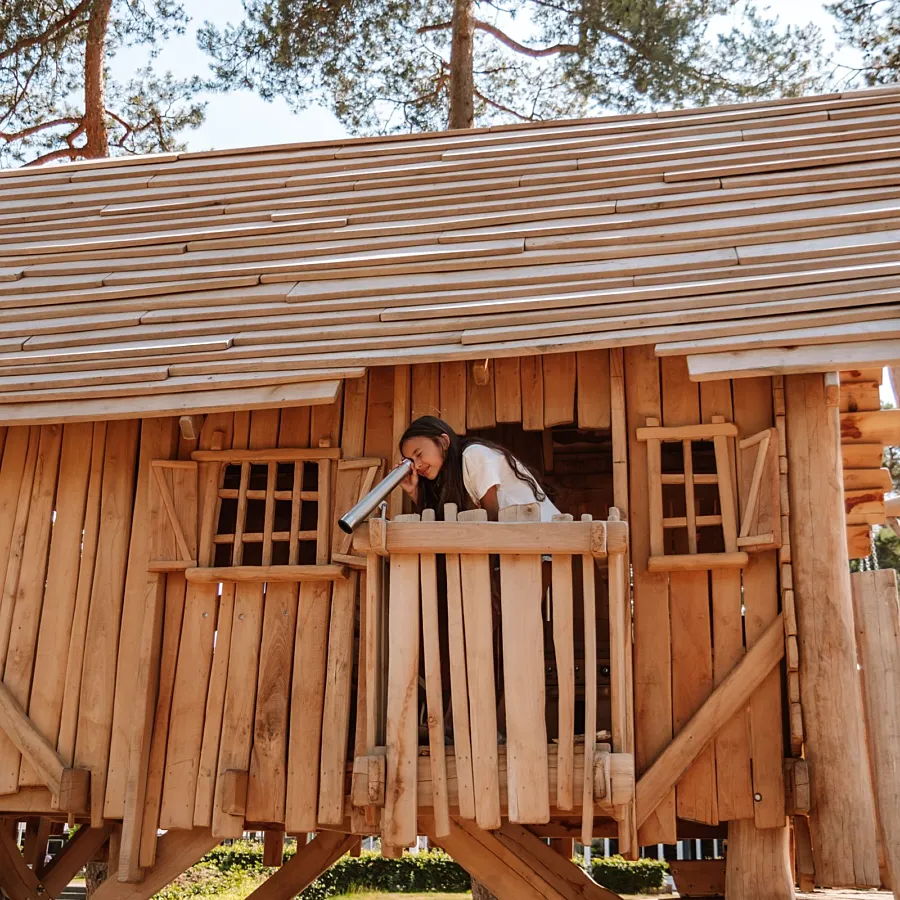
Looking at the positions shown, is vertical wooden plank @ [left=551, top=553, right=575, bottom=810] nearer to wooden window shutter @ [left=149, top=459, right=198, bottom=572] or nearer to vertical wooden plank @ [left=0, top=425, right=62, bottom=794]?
wooden window shutter @ [left=149, top=459, right=198, bottom=572]

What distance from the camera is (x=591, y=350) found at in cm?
682

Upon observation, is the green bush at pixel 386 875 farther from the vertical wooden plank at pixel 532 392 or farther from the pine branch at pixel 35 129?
the vertical wooden plank at pixel 532 392

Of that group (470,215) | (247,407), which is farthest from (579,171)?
(247,407)

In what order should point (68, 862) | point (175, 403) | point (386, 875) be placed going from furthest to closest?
point (386, 875) < point (68, 862) < point (175, 403)

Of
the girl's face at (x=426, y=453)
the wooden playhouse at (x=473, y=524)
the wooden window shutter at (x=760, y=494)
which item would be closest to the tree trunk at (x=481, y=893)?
the wooden playhouse at (x=473, y=524)

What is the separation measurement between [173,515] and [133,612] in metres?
0.61

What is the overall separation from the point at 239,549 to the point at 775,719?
3032 millimetres

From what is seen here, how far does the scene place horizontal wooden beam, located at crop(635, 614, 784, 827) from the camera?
19.4 feet

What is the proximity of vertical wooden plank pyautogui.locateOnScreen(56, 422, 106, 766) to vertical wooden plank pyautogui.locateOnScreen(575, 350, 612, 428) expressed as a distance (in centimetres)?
290

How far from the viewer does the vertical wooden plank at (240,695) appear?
250 inches

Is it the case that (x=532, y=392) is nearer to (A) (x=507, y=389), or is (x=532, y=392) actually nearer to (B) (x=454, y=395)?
(A) (x=507, y=389)

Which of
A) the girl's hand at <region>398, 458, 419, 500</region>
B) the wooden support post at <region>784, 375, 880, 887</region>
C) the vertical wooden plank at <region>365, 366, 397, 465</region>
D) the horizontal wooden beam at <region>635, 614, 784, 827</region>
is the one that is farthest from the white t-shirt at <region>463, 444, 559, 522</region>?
the wooden support post at <region>784, 375, 880, 887</region>

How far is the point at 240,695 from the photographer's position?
6.55 metres

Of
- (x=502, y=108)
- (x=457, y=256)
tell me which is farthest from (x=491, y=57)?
(x=457, y=256)
